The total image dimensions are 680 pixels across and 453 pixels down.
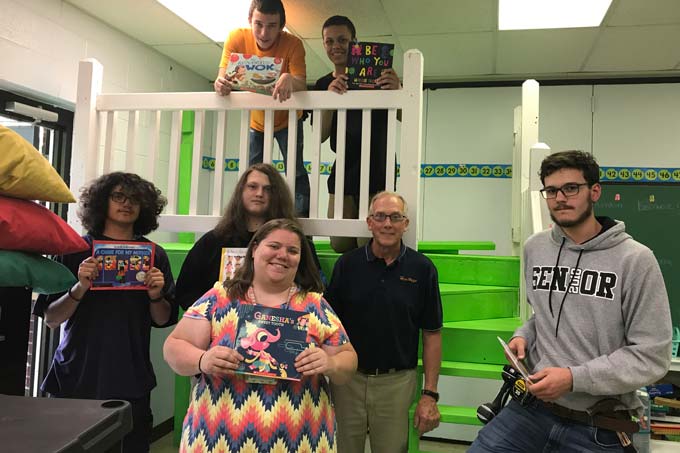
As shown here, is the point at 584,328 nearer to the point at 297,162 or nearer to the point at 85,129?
the point at 297,162

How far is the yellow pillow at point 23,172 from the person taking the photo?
1420 millimetres

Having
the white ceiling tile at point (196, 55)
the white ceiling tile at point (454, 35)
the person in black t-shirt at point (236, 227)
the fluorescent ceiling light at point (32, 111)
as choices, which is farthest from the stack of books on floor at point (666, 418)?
the fluorescent ceiling light at point (32, 111)

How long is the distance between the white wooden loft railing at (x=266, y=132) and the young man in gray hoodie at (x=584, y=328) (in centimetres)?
62

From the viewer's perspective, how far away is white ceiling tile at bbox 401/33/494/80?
3790 millimetres

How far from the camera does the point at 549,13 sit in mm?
3365

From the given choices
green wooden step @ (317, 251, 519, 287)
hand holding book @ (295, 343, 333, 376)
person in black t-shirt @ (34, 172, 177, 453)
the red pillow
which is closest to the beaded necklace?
hand holding book @ (295, 343, 333, 376)

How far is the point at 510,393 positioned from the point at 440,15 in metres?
2.59

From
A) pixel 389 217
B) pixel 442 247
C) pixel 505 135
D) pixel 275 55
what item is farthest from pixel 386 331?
pixel 505 135

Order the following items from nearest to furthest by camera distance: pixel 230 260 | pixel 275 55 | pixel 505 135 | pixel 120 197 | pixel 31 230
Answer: pixel 31 230, pixel 230 260, pixel 120 197, pixel 275 55, pixel 505 135

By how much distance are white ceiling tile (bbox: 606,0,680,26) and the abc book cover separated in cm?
305

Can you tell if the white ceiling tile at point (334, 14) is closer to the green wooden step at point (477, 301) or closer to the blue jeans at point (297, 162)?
the blue jeans at point (297, 162)

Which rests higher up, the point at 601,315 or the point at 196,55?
the point at 196,55

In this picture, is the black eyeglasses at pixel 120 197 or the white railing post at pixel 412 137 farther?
the white railing post at pixel 412 137

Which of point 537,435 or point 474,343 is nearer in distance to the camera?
point 537,435
